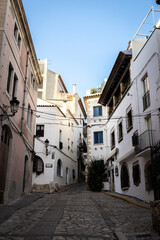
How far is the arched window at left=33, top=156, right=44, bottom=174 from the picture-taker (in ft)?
77.0

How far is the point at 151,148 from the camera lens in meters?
12.1

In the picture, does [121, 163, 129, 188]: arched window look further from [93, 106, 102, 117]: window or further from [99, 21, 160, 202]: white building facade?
[93, 106, 102, 117]: window

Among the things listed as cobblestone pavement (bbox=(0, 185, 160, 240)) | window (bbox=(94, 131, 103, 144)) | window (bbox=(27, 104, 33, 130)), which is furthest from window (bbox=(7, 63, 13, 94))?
window (bbox=(94, 131, 103, 144))

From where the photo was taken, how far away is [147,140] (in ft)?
43.3

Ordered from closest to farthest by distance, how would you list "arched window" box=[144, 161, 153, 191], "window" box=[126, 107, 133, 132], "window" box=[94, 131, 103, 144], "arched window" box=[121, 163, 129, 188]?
"arched window" box=[144, 161, 153, 191] → "window" box=[126, 107, 133, 132] → "arched window" box=[121, 163, 129, 188] → "window" box=[94, 131, 103, 144]

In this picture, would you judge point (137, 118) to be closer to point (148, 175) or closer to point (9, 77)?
point (148, 175)

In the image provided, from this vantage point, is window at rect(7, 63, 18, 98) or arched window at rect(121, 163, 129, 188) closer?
window at rect(7, 63, 18, 98)

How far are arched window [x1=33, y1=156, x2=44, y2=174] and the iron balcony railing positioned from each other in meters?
11.9

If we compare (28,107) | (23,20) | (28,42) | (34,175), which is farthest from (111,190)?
(23,20)

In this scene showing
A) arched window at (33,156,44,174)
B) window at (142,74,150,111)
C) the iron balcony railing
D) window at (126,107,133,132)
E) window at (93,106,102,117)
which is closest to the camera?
the iron balcony railing

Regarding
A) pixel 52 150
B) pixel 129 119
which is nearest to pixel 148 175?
pixel 129 119

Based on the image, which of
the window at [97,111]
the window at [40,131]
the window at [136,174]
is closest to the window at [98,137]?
the window at [97,111]

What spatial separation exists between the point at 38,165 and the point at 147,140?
1312 centimetres


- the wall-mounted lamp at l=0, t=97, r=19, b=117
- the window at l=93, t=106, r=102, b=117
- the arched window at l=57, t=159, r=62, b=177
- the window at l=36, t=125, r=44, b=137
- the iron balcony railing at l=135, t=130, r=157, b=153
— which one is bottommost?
the arched window at l=57, t=159, r=62, b=177
